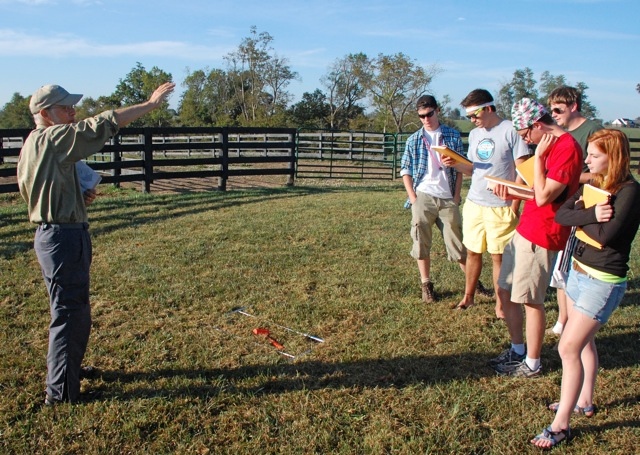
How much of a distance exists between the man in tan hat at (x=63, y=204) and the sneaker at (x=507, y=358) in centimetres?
259

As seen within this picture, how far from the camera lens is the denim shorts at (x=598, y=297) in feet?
8.42

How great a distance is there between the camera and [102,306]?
4.55 metres

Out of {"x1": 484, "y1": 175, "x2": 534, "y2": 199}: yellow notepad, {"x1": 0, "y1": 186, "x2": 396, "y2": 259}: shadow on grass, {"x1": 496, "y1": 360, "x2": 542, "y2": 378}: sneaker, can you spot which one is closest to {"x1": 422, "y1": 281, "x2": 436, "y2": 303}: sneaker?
{"x1": 496, "y1": 360, "x2": 542, "y2": 378}: sneaker

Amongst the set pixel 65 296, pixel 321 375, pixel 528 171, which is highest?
pixel 528 171

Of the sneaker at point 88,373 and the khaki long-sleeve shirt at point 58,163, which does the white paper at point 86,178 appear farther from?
the sneaker at point 88,373

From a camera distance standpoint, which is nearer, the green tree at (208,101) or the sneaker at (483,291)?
the sneaker at (483,291)

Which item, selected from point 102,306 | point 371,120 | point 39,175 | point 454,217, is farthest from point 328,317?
point 371,120

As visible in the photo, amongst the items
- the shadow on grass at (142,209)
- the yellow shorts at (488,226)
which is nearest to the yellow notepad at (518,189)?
the yellow shorts at (488,226)

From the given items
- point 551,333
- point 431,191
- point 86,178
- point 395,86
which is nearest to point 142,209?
point 431,191

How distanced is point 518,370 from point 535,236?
90 centimetres

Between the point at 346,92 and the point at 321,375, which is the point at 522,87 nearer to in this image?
the point at 346,92

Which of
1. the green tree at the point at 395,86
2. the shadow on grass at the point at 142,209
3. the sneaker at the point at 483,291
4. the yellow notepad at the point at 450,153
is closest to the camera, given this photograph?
the yellow notepad at the point at 450,153

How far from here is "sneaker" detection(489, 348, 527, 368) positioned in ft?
11.6

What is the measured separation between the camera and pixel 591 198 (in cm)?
255
